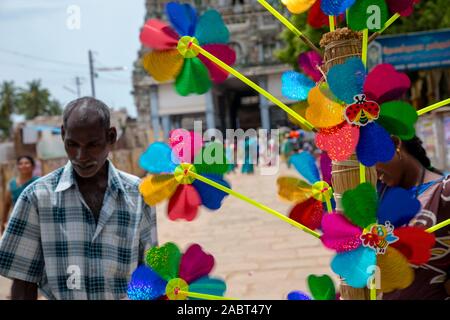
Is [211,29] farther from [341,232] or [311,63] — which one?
[341,232]

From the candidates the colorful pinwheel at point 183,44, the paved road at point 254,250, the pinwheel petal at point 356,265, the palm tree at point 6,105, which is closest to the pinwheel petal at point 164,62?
the colorful pinwheel at point 183,44

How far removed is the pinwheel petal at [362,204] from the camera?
67cm

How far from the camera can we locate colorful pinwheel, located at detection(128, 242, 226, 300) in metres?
0.76

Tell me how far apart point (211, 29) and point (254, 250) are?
4063 mm

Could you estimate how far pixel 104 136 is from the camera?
1.15m

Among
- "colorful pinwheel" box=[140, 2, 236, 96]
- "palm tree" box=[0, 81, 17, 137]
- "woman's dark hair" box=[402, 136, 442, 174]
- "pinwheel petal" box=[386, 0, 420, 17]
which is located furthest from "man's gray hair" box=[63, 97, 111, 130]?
"palm tree" box=[0, 81, 17, 137]

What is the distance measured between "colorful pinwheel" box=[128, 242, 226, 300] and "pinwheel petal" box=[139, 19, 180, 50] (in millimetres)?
344

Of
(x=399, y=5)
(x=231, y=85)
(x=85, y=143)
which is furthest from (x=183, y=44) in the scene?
(x=231, y=85)

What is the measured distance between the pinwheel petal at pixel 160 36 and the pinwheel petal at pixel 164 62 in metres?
0.01

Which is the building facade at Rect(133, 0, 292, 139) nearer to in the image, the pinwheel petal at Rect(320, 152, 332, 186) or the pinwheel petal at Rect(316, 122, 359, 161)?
the pinwheel petal at Rect(320, 152, 332, 186)

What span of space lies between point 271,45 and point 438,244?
2551cm

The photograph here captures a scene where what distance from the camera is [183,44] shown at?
754 millimetres
